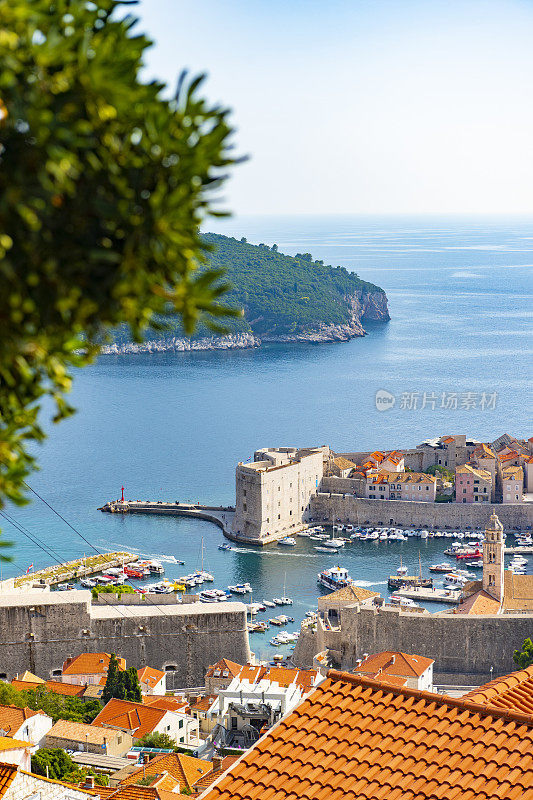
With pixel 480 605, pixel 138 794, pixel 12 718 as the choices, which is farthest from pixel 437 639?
pixel 138 794

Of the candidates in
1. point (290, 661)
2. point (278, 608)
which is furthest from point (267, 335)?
point (290, 661)

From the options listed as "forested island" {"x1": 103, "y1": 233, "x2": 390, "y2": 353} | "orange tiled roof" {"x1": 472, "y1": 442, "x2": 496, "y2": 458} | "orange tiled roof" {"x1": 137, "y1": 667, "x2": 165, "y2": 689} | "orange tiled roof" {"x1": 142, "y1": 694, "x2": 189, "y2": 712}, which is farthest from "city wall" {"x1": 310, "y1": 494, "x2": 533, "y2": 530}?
"forested island" {"x1": 103, "y1": 233, "x2": 390, "y2": 353}

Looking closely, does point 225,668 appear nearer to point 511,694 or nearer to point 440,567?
point 440,567

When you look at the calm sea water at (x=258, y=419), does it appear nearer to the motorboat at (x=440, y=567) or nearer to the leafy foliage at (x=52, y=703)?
the motorboat at (x=440, y=567)

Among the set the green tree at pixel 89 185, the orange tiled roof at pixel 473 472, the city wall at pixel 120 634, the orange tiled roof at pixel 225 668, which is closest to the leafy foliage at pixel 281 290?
the orange tiled roof at pixel 473 472

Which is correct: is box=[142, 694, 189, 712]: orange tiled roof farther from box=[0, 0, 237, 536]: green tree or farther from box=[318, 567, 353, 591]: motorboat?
box=[0, 0, 237, 536]: green tree
